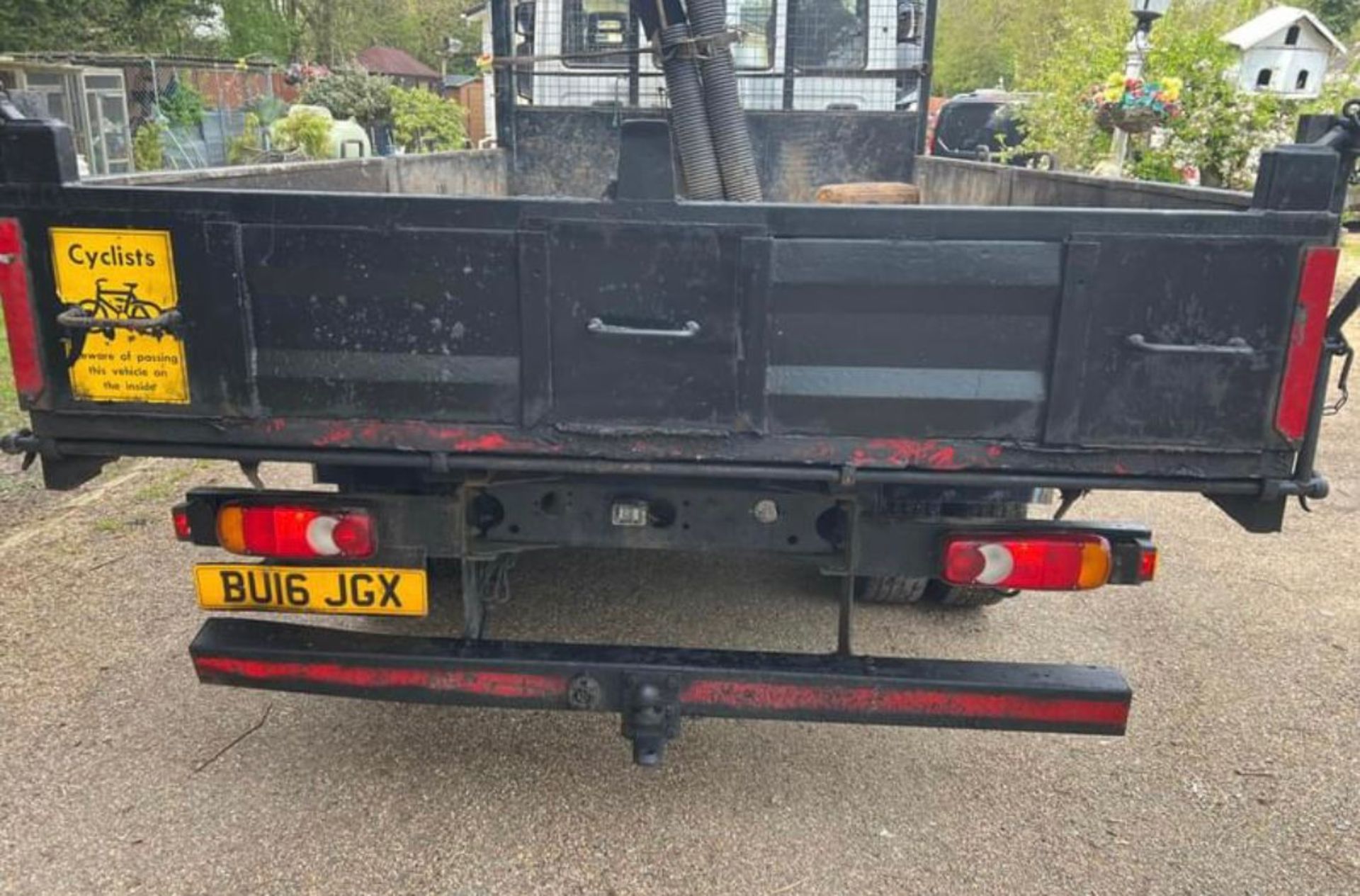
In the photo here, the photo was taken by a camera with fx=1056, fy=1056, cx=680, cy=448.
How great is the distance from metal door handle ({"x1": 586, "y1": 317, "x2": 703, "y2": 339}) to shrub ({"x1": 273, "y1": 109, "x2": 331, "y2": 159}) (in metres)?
9.27

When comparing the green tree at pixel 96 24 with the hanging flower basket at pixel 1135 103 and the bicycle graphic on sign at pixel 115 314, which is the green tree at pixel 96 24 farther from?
the bicycle graphic on sign at pixel 115 314

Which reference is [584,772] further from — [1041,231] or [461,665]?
[1041,231]

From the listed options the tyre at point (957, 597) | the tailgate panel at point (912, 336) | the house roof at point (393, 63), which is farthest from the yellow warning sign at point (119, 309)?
the house roof at point (393, 63)

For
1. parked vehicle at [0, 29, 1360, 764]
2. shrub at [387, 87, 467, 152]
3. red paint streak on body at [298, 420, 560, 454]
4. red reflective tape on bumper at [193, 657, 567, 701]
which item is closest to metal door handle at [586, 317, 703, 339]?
parked vehicle at [0, 29, 1360, 764]

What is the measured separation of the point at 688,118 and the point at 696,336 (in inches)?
64.0

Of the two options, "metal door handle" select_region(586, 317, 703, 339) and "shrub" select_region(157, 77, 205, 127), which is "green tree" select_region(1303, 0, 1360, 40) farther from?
"metal door handle" select_region(586, 317, 703, 339)

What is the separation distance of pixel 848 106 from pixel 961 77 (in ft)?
132

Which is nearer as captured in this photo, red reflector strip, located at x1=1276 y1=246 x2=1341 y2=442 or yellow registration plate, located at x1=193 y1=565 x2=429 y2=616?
red reflector strip, located at x1=1276 y1=246 x2=1341 y2=442

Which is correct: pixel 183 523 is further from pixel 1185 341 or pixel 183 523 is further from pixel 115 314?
pixel 1185 341

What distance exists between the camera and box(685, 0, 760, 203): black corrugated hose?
12.0ft

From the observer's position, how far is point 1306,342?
7.68 feet

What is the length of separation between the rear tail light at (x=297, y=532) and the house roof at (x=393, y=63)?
41061mm

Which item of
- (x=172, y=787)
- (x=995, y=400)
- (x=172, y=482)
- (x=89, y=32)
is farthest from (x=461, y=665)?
(x=89, y=32)

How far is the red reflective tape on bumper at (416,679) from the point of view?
2764 millimetres
